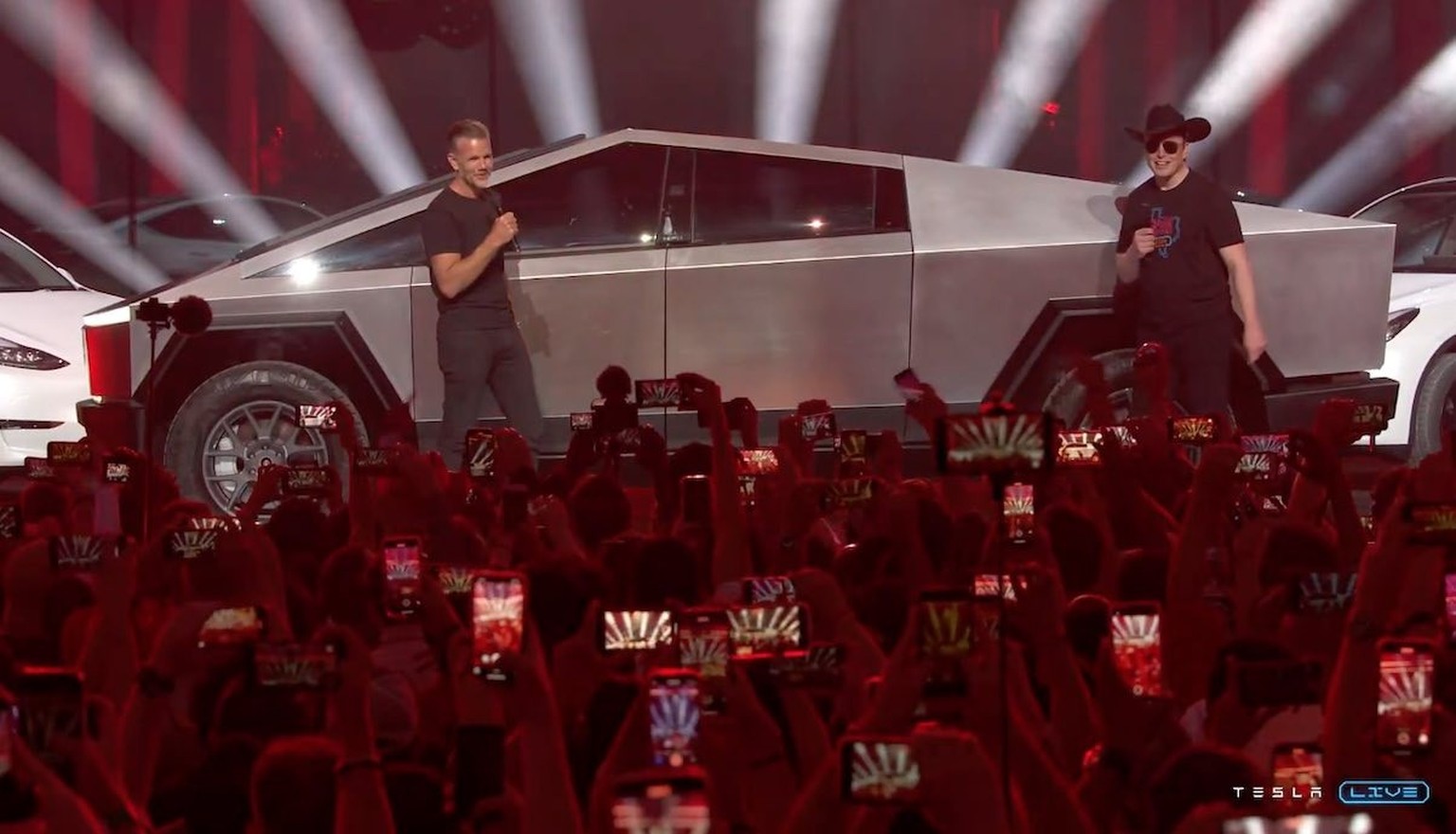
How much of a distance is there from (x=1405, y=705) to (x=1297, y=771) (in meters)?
0.26

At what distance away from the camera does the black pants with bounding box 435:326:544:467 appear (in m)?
6.36

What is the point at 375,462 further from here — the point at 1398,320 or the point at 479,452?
the point at 1398,320

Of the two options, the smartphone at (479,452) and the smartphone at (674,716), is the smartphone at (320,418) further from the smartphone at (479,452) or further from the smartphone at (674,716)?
the smartphone at (674,716)

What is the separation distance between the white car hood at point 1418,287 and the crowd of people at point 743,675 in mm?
2835

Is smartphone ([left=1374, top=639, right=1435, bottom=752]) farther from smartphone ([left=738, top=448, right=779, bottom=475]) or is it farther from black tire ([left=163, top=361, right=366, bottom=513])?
black tire ([left=163, top=361, right=366, bottom=513])

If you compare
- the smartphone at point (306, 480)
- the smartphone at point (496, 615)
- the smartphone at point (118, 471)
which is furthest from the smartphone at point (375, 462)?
the smartphone at point (496, 615)

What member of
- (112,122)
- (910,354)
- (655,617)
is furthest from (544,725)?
(112,122)

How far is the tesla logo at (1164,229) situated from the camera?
6270 mm

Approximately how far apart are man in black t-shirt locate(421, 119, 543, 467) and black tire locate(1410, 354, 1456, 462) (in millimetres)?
3126

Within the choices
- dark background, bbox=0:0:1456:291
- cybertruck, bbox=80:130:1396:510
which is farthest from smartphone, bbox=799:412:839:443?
dark background, bbox=0:0:1456:291

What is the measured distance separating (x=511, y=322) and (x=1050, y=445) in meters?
4.10

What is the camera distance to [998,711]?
243cm

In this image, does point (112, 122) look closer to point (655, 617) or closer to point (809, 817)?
point (655, 617)

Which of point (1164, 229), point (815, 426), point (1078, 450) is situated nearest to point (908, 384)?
point (1164, 229)
